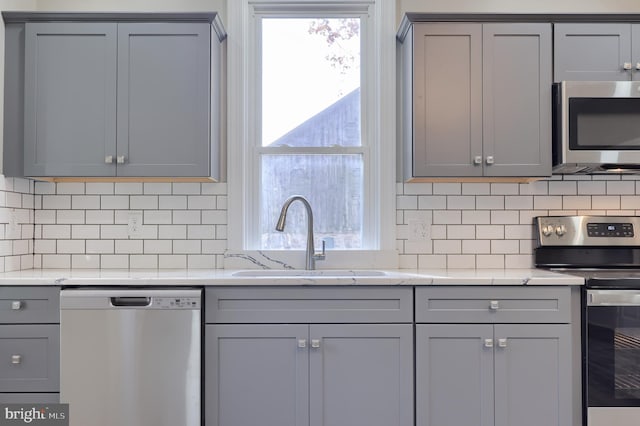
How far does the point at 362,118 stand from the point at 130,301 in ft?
5.34

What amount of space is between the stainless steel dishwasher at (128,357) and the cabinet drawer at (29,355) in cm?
7

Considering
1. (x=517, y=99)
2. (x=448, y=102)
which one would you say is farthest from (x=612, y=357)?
(x=448, y=102)

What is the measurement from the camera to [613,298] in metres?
2.08

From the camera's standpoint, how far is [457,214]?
107 inches

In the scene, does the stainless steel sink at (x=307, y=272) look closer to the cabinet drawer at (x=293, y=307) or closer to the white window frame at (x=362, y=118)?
the white window frame at (x=362, y=118)

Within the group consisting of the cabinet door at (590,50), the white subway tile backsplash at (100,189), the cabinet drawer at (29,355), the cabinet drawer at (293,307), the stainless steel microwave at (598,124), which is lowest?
the cabinet drawer at (29,355)

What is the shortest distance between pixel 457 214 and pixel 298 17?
1.52m

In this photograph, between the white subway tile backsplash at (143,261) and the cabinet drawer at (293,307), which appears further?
the white subway tile backsplash at (143,261)

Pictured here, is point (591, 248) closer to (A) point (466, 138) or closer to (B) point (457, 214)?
(B) point (457, 214)

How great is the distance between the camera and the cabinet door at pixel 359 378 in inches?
82.8

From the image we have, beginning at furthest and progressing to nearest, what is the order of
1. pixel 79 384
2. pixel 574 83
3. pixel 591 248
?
pixel 591 248 → pixel 574 83 → pixel 79 384

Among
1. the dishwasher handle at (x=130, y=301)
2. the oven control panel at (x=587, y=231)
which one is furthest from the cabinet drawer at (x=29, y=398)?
the oven control panel at (x=587, y=231)

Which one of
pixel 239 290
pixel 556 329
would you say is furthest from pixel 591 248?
pixel 239 290

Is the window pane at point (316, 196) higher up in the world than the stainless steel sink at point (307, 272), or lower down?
higher up
